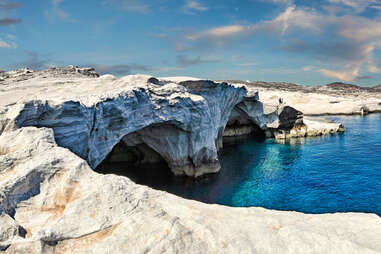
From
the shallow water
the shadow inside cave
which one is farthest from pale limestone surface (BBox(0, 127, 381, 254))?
the shadow inside cave

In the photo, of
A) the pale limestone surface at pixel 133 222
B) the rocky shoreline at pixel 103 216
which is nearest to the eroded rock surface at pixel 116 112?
the rocky shoreline at pixel 103 216

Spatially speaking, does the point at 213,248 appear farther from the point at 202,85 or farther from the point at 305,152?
the point at 305,152

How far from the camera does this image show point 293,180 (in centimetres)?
2559

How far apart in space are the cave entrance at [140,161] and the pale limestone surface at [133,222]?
56.9 ft

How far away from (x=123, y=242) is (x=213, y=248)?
6.13 feet

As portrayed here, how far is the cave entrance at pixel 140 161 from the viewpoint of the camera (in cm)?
2552

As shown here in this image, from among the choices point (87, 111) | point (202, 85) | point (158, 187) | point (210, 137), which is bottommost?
point (158, 187)

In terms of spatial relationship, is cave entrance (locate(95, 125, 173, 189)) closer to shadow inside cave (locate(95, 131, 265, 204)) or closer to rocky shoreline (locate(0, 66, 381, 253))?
shadow inside cave (locate(95, 131, 265, 204))

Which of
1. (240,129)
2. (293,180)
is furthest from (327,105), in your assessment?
(293,180)

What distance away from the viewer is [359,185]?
2336 cm

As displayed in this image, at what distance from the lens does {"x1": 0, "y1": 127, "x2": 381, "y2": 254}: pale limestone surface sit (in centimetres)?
567

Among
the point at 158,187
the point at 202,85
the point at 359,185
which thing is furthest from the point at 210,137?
the point at 359,185

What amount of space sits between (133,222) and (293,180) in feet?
74.3

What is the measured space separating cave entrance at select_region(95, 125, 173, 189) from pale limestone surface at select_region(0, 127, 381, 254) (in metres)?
17.3
